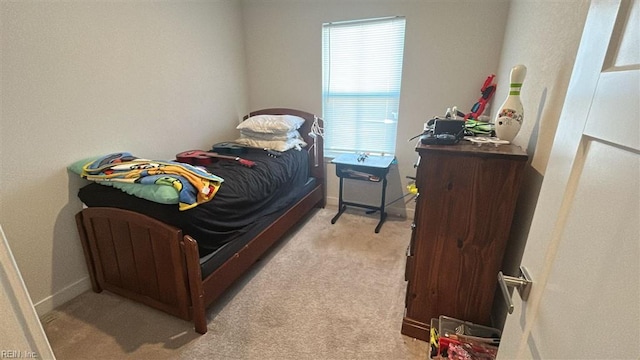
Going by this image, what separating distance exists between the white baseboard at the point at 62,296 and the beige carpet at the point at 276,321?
0.15 feet

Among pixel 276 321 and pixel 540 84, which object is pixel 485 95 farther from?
pixel 276 321

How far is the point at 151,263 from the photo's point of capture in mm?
1595

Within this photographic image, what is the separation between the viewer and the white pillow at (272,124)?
279 centimetres

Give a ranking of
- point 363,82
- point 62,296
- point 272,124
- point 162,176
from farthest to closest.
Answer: point 363,82 < point 272,124 < point 62,296 < point 162,176

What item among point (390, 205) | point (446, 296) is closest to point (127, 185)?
point (446, 296)

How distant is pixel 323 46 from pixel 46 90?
2.28m

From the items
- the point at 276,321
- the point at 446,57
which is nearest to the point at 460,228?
the point at 276,321

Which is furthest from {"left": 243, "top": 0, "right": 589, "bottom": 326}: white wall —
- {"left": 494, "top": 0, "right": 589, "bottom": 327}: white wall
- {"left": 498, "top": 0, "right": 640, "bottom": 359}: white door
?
{"left": 498, "top": 0, "right": 640, "bottom": 359}: white door

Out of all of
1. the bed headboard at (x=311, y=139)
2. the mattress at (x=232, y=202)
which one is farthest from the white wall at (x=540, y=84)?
the bed headboard at (x=311, y=139)

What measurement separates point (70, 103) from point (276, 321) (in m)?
1.84

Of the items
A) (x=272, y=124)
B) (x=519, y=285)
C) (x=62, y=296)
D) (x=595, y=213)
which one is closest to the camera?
(x=595, y=213)

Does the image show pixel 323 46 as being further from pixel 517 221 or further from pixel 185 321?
pixel 185 321

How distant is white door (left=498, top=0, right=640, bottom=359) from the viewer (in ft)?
1.29

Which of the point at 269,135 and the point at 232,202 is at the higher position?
the point at 269,135
